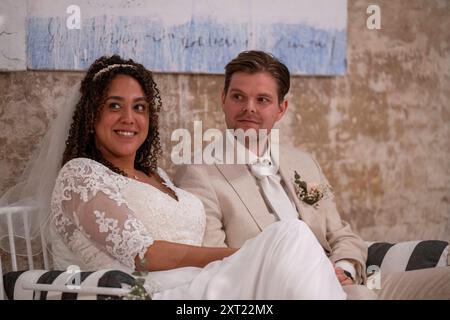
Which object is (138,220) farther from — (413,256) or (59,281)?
(413,256)

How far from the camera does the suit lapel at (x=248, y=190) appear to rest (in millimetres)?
2930

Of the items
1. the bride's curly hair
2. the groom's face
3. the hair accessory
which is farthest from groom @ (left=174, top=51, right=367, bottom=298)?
the hair accessory

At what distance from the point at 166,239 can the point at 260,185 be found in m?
0.58

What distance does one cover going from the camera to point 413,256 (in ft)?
9.29

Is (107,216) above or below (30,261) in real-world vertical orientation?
above

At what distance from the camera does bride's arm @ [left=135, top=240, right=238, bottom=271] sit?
2463mm

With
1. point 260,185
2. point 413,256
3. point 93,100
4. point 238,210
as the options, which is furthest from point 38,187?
point 413,256

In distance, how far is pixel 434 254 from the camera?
2822mm

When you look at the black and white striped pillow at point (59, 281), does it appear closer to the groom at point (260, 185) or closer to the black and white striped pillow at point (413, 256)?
the groom at point (260, 185)

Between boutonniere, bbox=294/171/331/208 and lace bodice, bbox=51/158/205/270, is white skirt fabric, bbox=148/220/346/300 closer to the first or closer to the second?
lace bodice, bbox=51/158/205/270

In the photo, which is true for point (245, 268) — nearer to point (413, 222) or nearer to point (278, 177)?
point (278, 177)

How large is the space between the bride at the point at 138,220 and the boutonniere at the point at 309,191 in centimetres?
50
